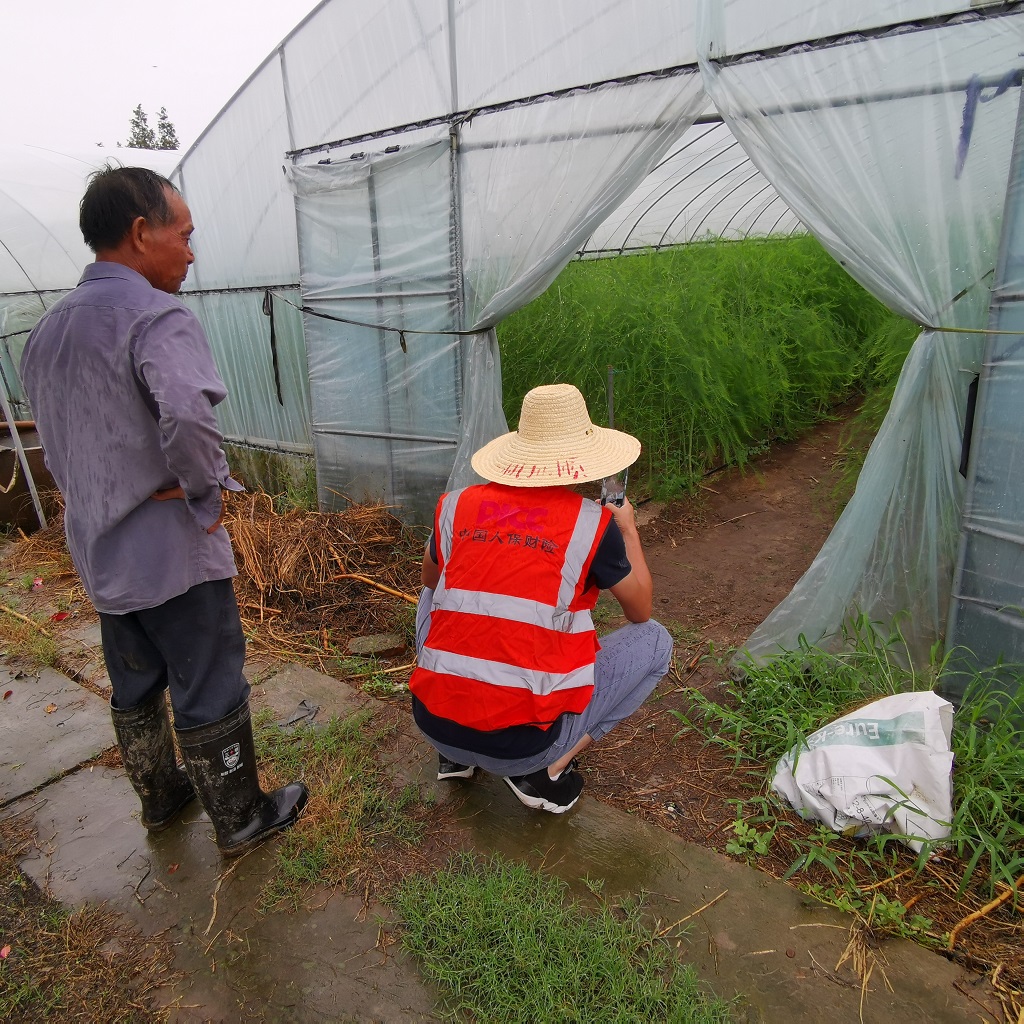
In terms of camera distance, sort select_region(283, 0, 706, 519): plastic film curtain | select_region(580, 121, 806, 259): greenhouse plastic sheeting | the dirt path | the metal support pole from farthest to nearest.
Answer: select_region(580, 121, 806, 259): greenhouse plastic sheeting → the metal support pole → select_region(283, 0, 706, 519): plastic film curtain → the dirt path

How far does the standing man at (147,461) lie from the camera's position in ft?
5.50

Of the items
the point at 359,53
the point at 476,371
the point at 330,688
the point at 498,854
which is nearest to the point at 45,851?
the point at 330,688

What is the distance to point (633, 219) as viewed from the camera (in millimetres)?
8742

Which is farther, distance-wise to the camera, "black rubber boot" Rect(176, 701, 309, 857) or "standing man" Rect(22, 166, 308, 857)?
"black rubber boot" Rect(176, 701, 309, 857)

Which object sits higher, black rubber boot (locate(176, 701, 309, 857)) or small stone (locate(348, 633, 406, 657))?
black rubber boot (locate(176, 701, 309, 857))

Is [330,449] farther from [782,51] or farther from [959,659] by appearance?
[959,659]

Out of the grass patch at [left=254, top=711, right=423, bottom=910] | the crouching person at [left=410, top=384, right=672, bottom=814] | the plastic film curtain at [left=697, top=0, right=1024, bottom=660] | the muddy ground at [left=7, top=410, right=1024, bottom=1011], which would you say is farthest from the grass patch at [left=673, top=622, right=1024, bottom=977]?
the grass patch at [left=254, top=711, right=423, bottom=910]

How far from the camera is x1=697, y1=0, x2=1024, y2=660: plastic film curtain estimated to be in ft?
7.36

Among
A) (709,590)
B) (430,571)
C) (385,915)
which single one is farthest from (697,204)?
(385,915)

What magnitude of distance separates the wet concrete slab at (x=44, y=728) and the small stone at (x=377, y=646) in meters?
1.07

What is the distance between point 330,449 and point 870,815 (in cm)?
388

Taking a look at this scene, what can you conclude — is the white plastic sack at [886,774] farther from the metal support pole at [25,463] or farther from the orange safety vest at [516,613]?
the metal support pole at [25,463]

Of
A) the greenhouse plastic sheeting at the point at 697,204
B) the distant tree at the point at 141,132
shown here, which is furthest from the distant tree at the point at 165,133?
the greenhouse plastic sheeting at the point at 697,204

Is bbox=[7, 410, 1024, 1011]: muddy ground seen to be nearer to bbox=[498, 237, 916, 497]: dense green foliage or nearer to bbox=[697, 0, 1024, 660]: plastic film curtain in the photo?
bbox=[498, 237, 916, 497]: dense green foliage
